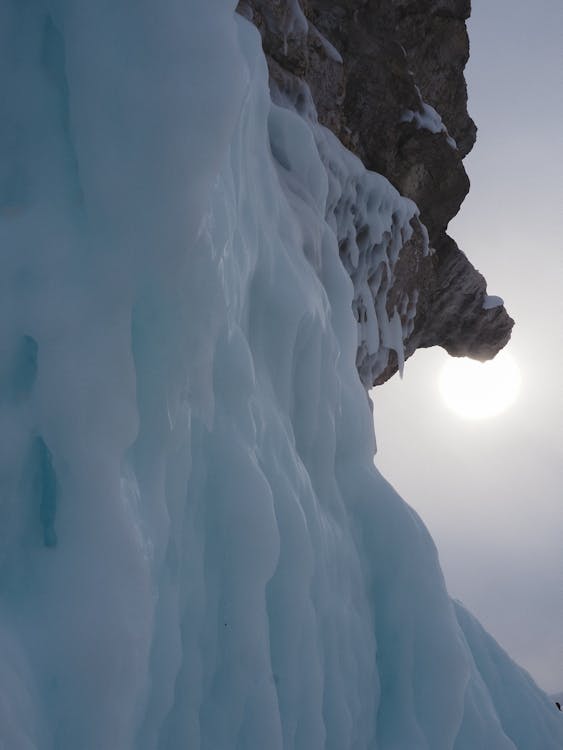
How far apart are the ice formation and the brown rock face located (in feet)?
7.06

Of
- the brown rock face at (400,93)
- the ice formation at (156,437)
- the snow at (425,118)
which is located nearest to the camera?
the ice formation at (156,437)

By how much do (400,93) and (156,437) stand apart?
5.67m

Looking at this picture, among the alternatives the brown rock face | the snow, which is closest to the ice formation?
the brown rock face

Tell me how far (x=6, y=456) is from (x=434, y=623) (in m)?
2.58

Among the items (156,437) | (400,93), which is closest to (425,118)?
(400,93)

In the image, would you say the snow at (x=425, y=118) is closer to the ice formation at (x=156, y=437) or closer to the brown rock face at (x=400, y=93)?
the brown rock face at (x=400, y=93)

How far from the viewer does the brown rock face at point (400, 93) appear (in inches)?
205

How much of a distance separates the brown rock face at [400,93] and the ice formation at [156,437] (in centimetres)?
215

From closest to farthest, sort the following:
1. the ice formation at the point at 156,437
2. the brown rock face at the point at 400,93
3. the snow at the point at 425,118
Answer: the ice formation at the point at 156,437 → the brown rock face at the point at 400,93 → the snow at the point at 425,118

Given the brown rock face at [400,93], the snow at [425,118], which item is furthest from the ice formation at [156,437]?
the snow at [425,118]

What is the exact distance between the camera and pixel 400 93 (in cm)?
649

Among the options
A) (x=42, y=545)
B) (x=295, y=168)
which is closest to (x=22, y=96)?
(x=42, y=545)

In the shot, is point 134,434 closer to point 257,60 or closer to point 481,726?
point 257,60

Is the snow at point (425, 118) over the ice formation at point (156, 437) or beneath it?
over
